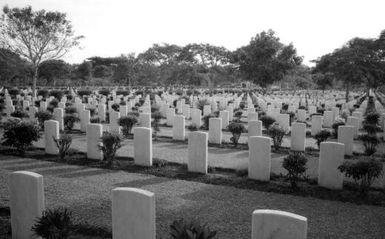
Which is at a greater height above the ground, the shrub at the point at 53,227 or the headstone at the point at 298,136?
the headstone at the point at 298,136

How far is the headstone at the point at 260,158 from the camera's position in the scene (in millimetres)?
8023

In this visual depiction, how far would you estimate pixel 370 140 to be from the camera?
10.6 metres

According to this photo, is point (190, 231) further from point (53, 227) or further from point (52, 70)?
point (52, 70)

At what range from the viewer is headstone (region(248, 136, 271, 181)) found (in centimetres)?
802

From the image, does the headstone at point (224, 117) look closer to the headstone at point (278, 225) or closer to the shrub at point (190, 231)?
the headstone at point (278, 225)

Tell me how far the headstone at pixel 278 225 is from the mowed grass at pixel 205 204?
1546 millimetres

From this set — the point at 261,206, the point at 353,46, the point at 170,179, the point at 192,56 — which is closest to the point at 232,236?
the point at 261,206

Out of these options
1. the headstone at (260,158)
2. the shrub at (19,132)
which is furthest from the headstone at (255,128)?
the shrub at (19,132)

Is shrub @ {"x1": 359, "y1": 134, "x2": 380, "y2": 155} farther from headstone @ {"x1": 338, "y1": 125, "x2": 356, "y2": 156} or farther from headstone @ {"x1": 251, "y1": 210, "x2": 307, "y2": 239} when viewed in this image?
headstone @ {"x1": 251, "y1": 210, "x2": 307, "y2": 239}

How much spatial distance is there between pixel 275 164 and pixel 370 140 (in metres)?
3.36

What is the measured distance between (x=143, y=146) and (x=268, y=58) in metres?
27.5

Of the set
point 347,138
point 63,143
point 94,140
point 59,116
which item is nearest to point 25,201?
point 94,140

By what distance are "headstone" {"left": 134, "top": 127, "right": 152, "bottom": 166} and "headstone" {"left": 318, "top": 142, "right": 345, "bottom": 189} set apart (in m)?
4.28

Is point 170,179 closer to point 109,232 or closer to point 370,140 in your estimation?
point 109,232
